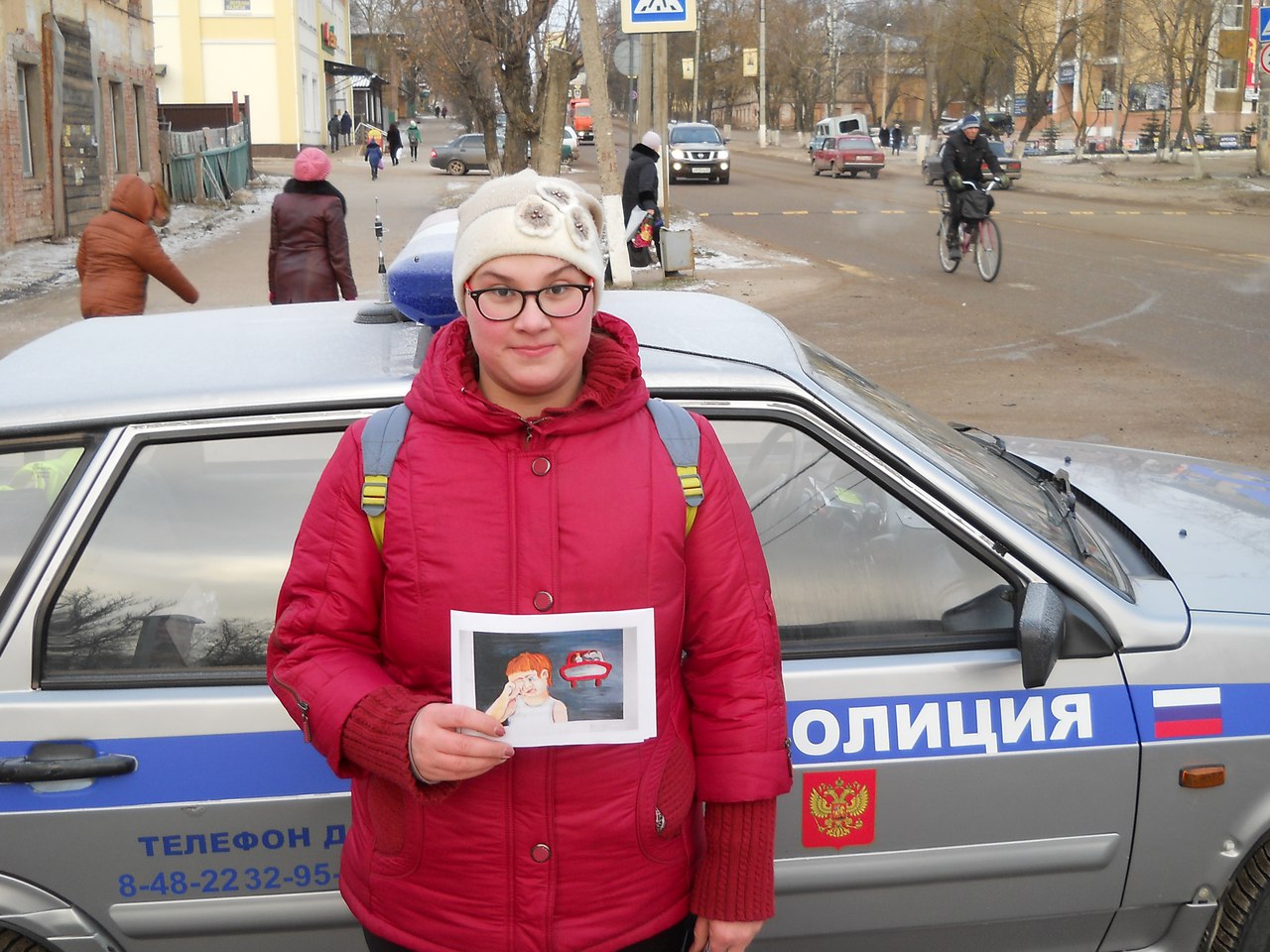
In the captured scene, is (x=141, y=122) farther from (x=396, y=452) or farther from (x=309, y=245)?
(x=396, y=452)

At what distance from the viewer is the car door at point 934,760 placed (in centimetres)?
260

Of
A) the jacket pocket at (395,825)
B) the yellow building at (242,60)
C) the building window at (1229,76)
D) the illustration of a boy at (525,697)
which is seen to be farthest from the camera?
the building window at (1229,76)

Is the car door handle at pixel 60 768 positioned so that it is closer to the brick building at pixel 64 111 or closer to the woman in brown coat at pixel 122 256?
the woman in brown coat at pixel 122 256

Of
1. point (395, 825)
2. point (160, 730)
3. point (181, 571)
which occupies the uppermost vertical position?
point (181, 571)

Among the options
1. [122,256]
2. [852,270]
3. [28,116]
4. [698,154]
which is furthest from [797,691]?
[698,154]

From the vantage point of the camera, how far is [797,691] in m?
2.58

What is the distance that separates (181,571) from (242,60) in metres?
48.5

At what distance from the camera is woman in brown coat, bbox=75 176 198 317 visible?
25.8ft

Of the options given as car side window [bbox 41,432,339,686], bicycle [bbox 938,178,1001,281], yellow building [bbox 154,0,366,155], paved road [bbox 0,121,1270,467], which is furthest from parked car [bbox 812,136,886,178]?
car side window [bbox 41,432,339,686]

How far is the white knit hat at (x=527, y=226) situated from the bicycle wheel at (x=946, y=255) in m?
14.7

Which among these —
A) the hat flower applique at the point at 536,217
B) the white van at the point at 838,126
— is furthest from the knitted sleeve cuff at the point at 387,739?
the white van at the point at 838,126

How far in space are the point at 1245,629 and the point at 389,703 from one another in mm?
1741

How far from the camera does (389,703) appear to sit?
5.94 feet

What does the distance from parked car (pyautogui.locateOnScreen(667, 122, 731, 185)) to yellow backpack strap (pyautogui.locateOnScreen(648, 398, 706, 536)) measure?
1380 inches
